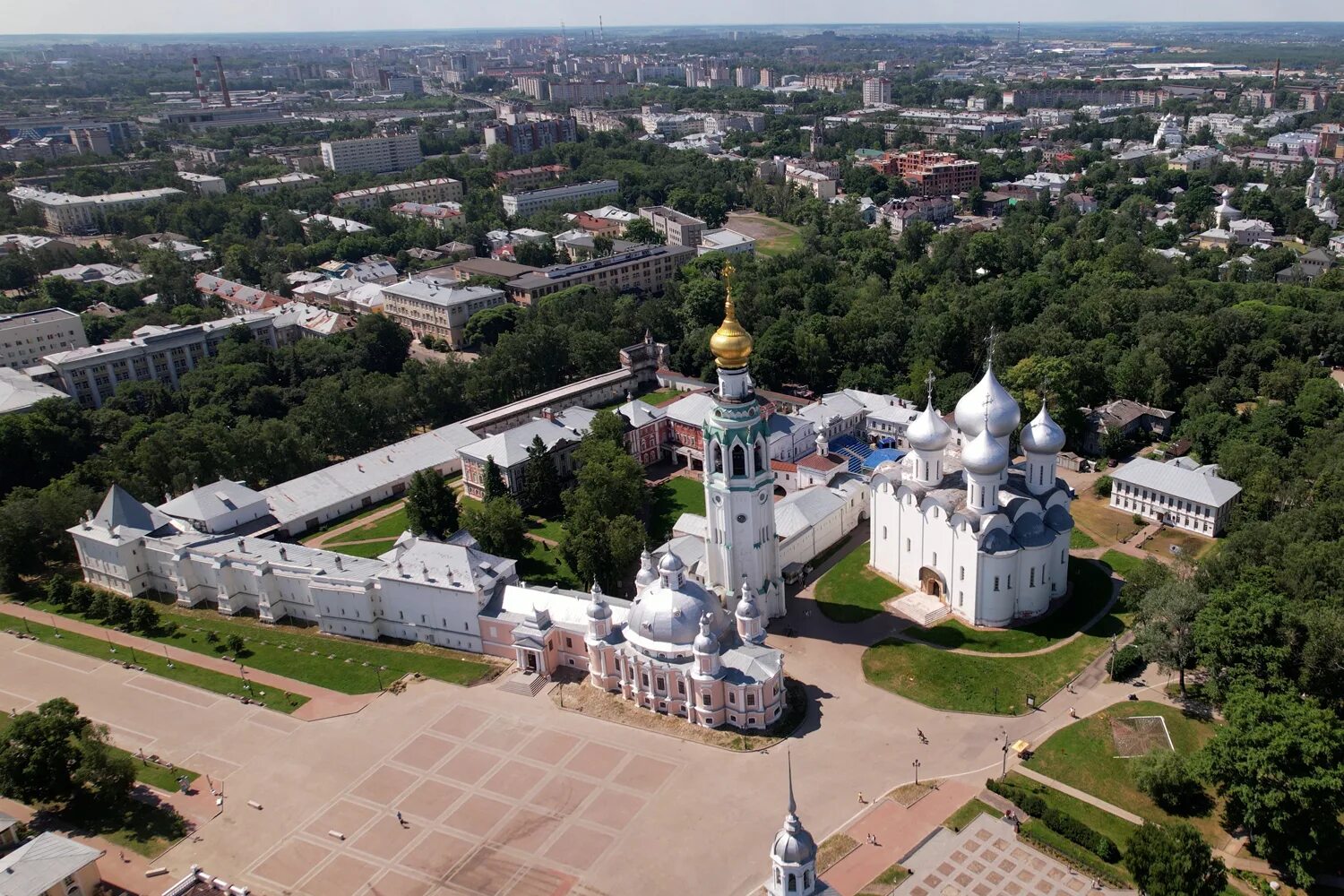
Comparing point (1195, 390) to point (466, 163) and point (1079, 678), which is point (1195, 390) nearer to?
point (1079, 678)

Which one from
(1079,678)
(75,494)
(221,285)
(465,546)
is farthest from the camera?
(221,285)

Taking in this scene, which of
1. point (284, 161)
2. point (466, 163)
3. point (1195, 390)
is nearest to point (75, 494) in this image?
point (1195, 390)

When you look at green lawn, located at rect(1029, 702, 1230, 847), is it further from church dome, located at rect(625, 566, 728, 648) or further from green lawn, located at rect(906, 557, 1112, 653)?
church dome, located at rect(625, 566, 728, 648)

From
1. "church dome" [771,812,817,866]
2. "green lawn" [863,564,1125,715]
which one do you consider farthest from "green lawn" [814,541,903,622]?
"church dome" [771,812,817,866]

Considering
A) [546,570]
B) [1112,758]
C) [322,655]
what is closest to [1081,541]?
[1112,758]

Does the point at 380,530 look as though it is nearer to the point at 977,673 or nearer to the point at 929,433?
the point at 929,433

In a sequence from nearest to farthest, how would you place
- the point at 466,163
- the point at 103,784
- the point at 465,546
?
the point at 103,784 → the point at 465,546 → the point at 466,163

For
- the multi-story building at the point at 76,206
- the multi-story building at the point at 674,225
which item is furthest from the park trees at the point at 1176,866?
the multi-story building at the point at 76,206
